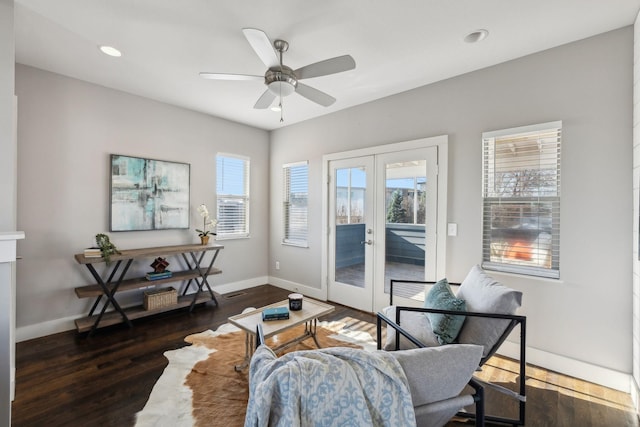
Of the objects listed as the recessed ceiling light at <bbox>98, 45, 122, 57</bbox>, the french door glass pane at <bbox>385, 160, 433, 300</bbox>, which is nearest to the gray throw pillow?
the french door glass pane at <bbox>385, 160, 433, 300</bbox>

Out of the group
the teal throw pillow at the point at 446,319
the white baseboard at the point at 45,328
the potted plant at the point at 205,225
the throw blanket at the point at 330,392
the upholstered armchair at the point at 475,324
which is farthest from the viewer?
the potted plant at the point at 205,225

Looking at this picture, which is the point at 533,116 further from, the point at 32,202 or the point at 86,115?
the point at 32,202

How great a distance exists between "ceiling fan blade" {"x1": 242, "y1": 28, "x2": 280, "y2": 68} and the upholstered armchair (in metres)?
1.95

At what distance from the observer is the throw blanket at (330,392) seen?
765mm

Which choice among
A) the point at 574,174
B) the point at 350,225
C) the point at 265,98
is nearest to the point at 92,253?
the point at 265,98

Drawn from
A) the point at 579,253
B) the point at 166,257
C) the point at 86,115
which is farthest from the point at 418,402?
the point at 86,115

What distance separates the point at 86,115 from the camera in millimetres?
3281

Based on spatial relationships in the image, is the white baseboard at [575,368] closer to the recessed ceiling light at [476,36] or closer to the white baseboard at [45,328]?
the recessed ceiling light at [476,36]

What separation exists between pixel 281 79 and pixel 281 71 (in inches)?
2.2

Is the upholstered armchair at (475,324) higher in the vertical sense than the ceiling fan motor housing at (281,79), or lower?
lower

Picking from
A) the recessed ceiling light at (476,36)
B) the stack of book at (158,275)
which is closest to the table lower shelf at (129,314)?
the stack of book at (158,275)

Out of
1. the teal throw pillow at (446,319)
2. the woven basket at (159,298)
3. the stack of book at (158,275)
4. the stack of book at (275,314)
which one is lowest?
the woven basket at (159,298)

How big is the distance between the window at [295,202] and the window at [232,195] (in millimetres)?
642

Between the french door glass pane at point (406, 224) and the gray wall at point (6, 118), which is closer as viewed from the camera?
the gray wall at point (6, 118)
